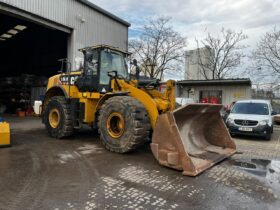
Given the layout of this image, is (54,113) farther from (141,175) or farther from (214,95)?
(214,95)

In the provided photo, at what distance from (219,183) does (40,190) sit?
305 centimetres

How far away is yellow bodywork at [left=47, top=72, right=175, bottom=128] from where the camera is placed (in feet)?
21.6

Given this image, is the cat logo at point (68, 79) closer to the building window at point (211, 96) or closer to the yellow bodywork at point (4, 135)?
the yellow bodywork at point (4, 135)

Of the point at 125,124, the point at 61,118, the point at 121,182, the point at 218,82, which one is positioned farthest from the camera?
the point at 218,82

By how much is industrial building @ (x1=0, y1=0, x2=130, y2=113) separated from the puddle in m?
5.46

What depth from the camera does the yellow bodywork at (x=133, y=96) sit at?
6.57m

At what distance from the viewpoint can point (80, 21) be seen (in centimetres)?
1481

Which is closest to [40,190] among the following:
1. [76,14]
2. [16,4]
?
[16,4]

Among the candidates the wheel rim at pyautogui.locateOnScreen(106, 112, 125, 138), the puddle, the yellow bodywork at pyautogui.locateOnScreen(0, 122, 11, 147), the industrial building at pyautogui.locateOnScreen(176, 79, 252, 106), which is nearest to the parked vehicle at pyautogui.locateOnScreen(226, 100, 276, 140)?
the puddle

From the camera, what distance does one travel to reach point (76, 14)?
14.5 meters

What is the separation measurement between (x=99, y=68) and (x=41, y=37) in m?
15.6

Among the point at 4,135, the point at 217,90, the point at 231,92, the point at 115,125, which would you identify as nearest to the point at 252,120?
the point at 115,125

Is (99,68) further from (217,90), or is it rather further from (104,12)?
(217,90)

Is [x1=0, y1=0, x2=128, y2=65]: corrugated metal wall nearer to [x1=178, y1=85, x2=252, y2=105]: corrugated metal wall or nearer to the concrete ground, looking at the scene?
the concrete ground
